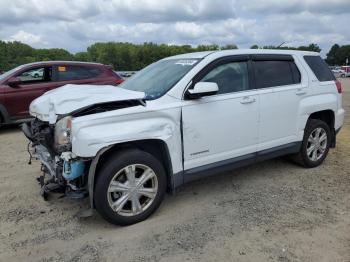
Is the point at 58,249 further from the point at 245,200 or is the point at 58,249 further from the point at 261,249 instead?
the point at 245,200

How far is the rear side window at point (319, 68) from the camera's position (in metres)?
5.68

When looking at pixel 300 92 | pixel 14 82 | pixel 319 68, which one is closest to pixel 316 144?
pixel 300 92

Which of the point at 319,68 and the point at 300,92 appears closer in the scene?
the point at 300,92

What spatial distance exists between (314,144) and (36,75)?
6.93 metres

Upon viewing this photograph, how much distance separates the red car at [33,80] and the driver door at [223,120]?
5.89 m

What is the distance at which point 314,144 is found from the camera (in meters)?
5.77

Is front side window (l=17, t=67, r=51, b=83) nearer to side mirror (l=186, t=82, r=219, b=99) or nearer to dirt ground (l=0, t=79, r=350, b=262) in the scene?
dirt ground (l=0, t=79, r=350, b=262)

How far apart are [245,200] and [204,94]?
4.74 ft

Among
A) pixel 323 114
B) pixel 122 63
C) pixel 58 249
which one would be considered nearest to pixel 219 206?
pixel 58 249

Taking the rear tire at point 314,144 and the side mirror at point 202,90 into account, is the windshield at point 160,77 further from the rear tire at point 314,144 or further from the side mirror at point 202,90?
the rear tire at point 314,144

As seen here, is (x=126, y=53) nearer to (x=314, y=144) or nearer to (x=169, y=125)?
(x=314, y=144)

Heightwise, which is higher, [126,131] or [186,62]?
[186,62]

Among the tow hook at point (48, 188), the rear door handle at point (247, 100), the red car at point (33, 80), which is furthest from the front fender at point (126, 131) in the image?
the red car at point (33, 80)

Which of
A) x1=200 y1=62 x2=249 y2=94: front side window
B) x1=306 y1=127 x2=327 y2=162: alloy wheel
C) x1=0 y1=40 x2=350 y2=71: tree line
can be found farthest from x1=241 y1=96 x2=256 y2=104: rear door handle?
x1=0 y1=40 x2=350 y2=71: tree line
